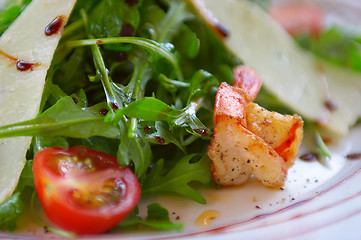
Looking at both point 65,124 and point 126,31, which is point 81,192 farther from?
point 126,31

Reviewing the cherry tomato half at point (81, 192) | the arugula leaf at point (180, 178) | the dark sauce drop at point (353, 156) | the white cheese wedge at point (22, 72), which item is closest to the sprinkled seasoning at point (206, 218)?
the arugula leaf at point (180, 178)

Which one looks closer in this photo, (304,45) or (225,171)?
(225,171)

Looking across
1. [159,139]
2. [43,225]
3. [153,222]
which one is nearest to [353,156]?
[159,139]

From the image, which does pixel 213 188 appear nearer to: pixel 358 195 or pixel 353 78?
pixel 358 195

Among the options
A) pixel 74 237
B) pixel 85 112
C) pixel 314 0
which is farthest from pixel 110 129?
pixel 314 0

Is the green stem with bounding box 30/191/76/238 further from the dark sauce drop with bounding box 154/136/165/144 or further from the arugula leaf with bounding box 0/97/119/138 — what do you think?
the dark sauce drop with bounding box 154/136/165/144

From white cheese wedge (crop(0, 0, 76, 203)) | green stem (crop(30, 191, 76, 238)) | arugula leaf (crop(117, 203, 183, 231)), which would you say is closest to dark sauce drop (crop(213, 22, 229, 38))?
white cheese wedge (crop(0, 0, 76, 203))

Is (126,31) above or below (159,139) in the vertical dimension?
above
